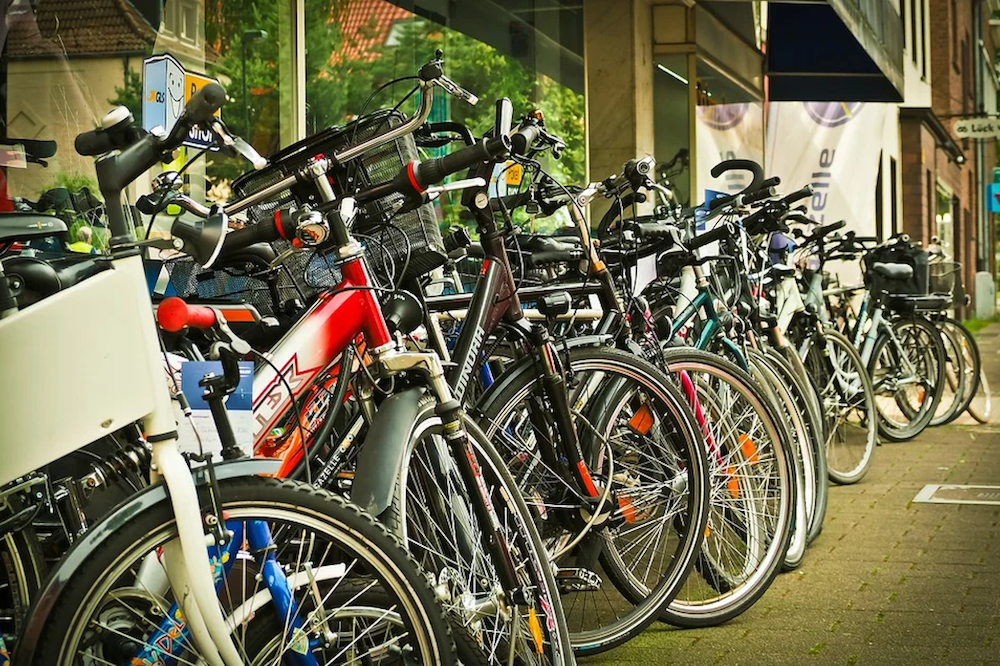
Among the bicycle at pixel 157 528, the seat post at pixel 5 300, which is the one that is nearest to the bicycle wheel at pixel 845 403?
the bicycle at pixel 157 528

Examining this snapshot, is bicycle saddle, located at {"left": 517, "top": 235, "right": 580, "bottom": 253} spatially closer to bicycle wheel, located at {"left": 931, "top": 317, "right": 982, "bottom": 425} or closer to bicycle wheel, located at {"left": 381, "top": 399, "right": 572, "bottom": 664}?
bicycle wheel, located at {"left": 381, "top": 399, "right": 572, "bottom": 664}

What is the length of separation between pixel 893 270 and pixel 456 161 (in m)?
6.26

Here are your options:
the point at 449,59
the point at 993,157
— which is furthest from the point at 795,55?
the point at 993,157

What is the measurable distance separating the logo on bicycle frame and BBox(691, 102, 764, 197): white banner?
3.88 ft

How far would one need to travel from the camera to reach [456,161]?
2887mm

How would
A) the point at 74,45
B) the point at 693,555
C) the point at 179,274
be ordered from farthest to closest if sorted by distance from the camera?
the point at 74,45 < the point at 693,555 < the point at 179,274

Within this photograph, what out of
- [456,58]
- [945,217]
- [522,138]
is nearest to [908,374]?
[456,58]

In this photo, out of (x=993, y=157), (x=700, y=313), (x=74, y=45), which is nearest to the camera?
(x=700, y=313)

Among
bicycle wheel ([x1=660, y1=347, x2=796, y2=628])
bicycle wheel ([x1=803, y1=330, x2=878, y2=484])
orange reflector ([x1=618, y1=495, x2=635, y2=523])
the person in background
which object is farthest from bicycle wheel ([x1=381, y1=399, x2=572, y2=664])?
bicycle wheel ([x1=803, y1=330, x2=878, y2=484])

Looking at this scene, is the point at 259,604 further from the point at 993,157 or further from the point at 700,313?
the point at 993,157

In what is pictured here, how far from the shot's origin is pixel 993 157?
152 feet

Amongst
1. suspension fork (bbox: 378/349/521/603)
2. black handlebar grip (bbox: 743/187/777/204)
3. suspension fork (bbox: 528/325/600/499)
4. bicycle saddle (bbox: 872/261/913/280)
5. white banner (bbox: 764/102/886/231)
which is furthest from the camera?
white banner (bbox: 764/102/886/231)

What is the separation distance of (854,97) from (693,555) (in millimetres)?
9851

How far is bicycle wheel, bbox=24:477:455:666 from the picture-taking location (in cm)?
216
